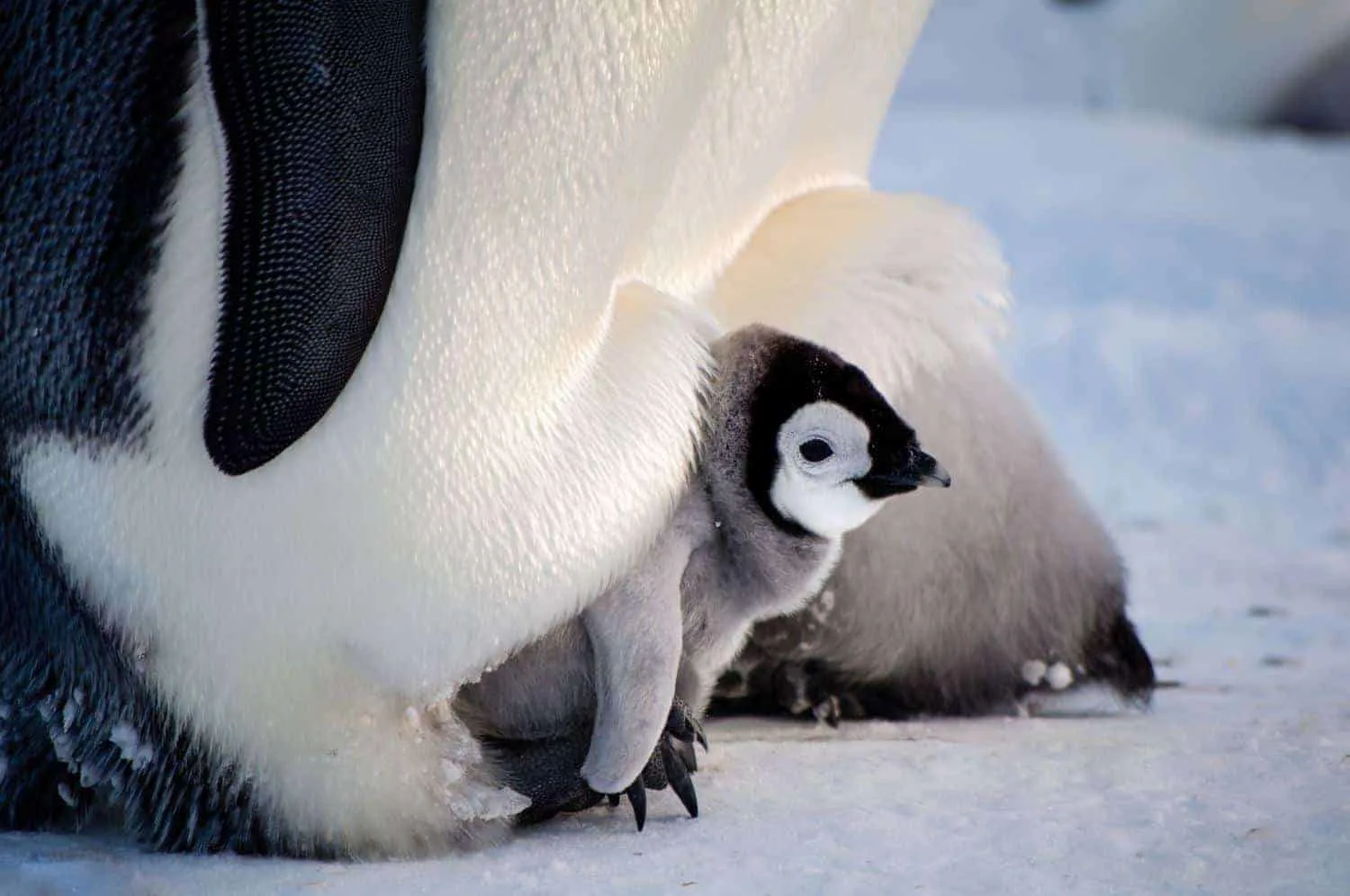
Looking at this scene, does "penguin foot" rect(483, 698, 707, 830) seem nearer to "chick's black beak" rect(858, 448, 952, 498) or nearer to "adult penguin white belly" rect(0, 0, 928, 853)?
"adult penguin white belly" rect(0, 0, 928, 853)

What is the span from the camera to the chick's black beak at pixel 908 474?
3.79 feet

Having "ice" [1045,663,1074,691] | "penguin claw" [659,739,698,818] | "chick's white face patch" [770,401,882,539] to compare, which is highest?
"chick's white face patch" [770,401,882,539]

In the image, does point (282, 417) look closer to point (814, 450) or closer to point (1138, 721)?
point (814, 450)

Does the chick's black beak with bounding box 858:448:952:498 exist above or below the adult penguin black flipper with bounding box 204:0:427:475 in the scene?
below

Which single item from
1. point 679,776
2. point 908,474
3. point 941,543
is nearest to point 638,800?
point 679,776

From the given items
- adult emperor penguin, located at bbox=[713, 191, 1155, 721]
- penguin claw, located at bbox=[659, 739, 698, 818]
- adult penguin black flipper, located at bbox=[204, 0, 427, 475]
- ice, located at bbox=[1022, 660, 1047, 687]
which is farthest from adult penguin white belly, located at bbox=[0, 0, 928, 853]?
ice, located at bbox=[1022, 660, 1047, 687]

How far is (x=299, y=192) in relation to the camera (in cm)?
100

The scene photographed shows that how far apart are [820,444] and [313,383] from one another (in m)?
0.34

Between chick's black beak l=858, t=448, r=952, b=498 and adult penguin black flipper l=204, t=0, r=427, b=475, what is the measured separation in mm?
355

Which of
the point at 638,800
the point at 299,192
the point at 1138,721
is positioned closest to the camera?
the point at 299,192

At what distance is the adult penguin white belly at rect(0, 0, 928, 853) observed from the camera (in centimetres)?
101

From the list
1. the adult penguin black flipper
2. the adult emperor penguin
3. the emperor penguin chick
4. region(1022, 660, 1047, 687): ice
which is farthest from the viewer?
region(1022, 660, 1047, 687): ice

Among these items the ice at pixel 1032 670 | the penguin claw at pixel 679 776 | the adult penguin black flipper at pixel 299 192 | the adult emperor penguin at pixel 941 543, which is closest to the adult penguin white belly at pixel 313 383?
the adult penguin black flipper at pixel 299 192

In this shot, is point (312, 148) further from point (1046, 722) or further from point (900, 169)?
point (900, 169)
